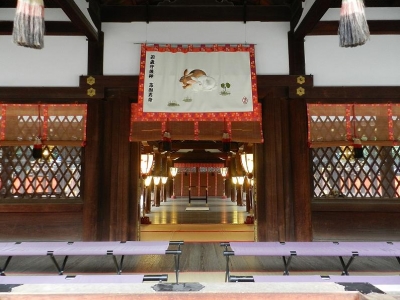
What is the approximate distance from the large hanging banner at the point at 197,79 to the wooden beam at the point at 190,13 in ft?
1.46

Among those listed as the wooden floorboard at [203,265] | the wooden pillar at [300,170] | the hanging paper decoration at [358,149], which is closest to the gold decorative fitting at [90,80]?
the wooden floorboard at [203,265]

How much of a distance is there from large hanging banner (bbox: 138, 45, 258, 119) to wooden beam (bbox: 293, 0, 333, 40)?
2.30ft

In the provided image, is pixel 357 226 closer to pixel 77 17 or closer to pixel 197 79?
pixel 197 79

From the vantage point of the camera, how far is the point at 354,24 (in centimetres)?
258

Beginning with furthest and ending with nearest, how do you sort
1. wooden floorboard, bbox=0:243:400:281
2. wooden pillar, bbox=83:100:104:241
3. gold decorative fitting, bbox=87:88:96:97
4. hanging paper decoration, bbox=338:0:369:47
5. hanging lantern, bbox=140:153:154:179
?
hanging lantern, bbox=140:153:154:179 < gold decorative fitting, bbox=87:88:96:97 < wooden pillar, bbox=83:100:104:241 < wooden floorboard, bbox=0:243:400:281 < hanging paper decoration, bbox=338:0:369:47

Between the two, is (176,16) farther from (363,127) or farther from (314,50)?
(363,127)

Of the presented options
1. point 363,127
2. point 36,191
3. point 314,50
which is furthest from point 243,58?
point 36,191

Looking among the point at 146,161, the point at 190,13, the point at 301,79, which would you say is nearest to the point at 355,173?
the point at 301,79

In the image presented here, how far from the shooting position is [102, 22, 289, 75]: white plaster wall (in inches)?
208

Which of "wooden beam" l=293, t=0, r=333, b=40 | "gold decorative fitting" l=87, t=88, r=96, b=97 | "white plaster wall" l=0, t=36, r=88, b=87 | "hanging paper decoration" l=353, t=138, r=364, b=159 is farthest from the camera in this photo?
"white plaster wall" l=0, t=36, r=88, b=87

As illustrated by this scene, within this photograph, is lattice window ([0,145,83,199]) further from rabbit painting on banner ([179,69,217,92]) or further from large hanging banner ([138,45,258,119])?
rabbit painting on banner ([179,69,217,92])

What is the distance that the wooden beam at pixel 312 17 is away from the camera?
13.5ft

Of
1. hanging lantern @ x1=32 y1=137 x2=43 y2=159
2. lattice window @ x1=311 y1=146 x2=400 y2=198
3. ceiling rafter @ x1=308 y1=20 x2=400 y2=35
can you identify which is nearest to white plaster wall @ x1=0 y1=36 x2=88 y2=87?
hanging lantern @ x1=32 y1=137 x2=43 y2=159

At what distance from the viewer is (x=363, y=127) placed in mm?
5129
